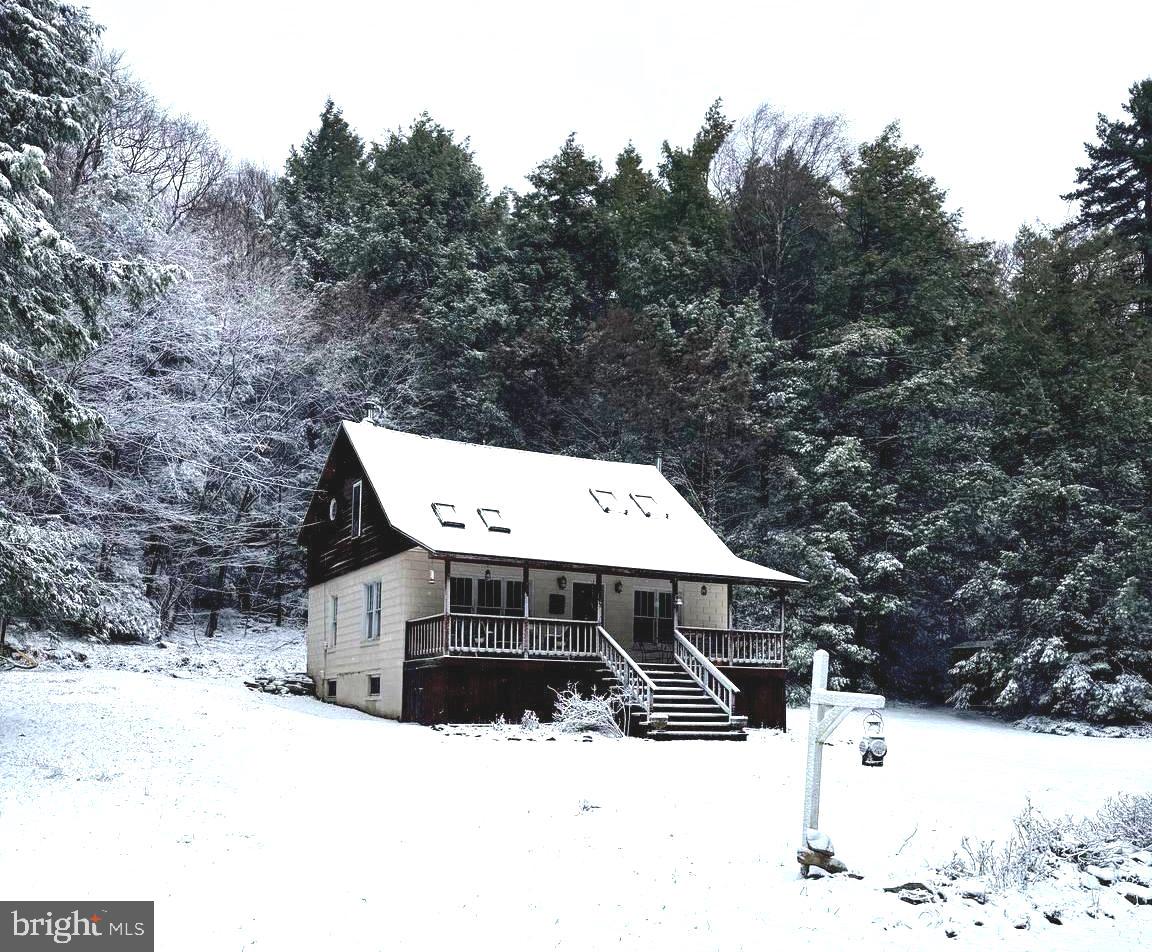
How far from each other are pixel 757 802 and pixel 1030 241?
32.4 m

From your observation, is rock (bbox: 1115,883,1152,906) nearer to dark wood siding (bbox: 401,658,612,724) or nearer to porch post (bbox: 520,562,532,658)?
dark wood siding (bbox: 401,658,612,724)

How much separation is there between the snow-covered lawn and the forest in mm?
11207

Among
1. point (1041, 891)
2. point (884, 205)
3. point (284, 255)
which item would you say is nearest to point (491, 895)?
point (1041, 891)

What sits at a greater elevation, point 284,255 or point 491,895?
point 284,255

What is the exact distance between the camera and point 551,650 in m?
23.6

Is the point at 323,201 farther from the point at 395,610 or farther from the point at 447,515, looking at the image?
the point at 395,610

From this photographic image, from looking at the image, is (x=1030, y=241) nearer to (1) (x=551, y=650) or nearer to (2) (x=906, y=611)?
(2) (x=906, y=611)

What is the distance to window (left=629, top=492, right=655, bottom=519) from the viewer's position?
29.2 m

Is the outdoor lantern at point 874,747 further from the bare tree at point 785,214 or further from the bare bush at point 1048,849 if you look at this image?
the bare tree at point 785,214

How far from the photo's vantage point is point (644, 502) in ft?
97.3

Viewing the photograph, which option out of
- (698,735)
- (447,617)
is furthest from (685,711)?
(447,617)

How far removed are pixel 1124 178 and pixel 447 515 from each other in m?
36.1

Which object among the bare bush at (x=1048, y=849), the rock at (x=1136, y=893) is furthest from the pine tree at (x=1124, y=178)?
the rock at (x=1136, y=893)

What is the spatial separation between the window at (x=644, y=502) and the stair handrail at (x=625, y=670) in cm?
569
